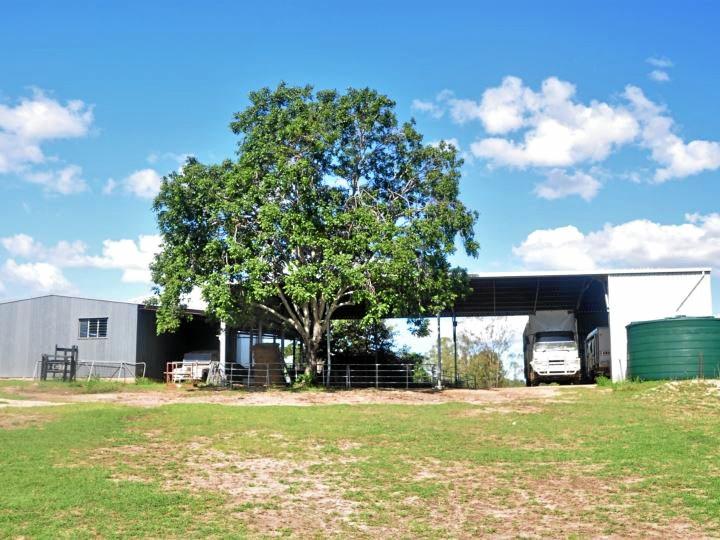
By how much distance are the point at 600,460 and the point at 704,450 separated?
6.80 feet

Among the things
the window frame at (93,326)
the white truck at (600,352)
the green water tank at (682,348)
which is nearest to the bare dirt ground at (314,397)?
the green water tank at (682,348)

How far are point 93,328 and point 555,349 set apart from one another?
23.5 m

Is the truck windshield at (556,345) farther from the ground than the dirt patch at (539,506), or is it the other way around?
the truck windshield at (556,345)

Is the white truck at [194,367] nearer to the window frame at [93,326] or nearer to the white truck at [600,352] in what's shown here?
the window frame at [93,326]

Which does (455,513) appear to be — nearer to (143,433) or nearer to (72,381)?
(143,433)

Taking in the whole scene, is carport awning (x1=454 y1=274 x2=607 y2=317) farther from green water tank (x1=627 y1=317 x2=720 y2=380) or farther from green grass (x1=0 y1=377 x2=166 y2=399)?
green grass (x1=0 y1=377 x2=166 y2=399)

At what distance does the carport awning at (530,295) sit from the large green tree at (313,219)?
16.7ft

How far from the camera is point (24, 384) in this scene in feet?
101

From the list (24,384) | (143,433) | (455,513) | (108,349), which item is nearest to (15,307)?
(108,349)

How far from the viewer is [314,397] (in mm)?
24984

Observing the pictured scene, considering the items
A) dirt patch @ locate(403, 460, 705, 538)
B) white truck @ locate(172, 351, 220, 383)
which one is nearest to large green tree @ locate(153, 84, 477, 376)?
white truck @ locate(172, 351, 220, 383)

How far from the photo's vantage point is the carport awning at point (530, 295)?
35.8 m

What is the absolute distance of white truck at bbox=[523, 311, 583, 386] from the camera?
110 feet

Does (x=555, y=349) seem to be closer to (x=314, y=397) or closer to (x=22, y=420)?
(x=314, y=397)
